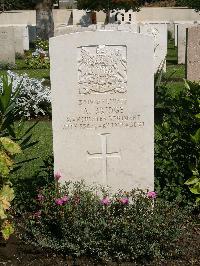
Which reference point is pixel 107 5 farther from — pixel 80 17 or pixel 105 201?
pixel 105 201

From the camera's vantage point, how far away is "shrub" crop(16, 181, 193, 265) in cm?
452

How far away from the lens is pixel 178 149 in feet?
18.4

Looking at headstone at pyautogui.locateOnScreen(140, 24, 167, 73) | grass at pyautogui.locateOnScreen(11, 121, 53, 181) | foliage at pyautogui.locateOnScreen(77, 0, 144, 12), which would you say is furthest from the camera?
foliage at pyautogui.locateOnScreen(77, 0, 144, 12)

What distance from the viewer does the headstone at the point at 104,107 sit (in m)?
4.80

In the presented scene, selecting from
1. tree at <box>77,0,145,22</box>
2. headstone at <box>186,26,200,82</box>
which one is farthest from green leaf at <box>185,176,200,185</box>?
tree at <box>77,0,145,22</box>

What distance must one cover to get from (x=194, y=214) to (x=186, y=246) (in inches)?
25.0

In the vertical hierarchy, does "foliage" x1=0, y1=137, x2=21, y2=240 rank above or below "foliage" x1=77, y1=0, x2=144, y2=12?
below

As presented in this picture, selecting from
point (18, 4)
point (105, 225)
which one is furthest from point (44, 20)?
point (18, 4)

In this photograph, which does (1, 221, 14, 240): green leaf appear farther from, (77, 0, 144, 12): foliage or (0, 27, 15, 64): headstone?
(77, 0, 144, 12): foliage

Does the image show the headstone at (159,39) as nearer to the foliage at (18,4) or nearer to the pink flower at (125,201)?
the pink flower at (125,201)

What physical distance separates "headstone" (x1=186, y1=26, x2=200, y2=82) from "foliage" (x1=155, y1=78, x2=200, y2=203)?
4722 millimetres

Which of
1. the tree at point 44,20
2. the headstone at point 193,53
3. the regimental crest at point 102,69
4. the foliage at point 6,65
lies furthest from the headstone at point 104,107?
the tree at point 44,20

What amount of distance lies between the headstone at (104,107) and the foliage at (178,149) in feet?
1.54

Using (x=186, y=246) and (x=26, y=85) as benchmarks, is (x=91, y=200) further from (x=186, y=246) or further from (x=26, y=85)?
(x=26, y=85)
